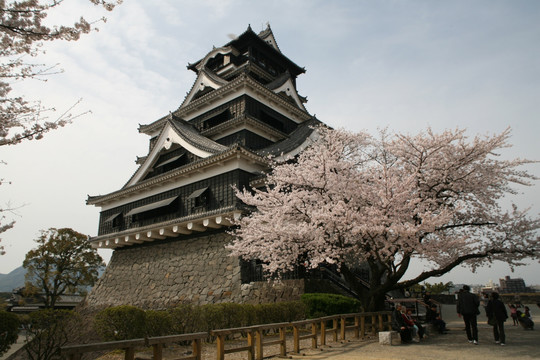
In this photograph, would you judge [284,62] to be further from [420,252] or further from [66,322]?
[66,322]

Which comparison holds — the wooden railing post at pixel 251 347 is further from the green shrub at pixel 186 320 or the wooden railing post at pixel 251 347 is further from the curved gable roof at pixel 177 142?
the curved gable roof at pixel 177 142

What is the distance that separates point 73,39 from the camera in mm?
5543

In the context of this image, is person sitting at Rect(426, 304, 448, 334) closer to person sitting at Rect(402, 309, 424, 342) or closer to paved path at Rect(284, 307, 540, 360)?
paved path at Rect(284, 307, 540, 360)

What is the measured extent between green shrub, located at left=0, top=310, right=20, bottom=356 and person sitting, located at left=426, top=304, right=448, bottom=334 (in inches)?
504

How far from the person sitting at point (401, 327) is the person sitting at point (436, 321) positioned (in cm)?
266

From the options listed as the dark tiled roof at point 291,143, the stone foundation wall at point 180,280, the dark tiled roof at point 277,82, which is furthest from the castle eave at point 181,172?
the dark tiled roof at point 277,82

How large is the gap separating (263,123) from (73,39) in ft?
52.2

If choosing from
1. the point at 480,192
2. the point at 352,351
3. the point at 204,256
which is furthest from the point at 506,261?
the point at 204,256

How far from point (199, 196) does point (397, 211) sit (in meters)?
10.5

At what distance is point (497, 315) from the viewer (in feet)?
29.3

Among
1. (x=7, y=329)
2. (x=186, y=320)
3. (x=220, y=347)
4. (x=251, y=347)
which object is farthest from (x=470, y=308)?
(x=7, y=329)

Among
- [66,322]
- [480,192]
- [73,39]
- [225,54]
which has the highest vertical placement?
[225,54]

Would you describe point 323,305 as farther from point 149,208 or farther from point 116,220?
point 116,220

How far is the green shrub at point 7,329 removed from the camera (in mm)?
9992
